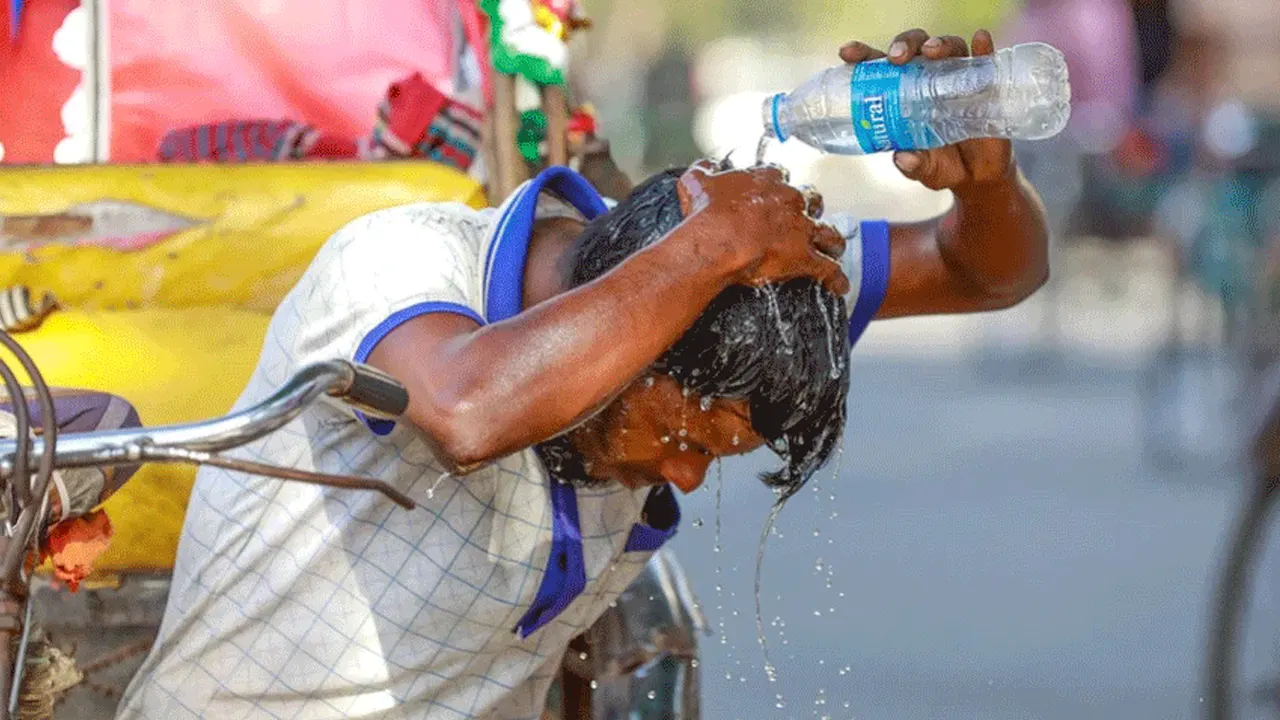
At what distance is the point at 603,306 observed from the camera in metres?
2.10

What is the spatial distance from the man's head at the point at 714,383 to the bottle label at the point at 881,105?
246 millimetres

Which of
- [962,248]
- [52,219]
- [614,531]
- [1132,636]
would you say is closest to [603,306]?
[614,531]

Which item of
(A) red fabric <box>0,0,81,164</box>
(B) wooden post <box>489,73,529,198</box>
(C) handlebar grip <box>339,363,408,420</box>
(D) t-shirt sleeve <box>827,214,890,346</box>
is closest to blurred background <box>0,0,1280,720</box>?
(A) red fabric <box>0,0,81,164</box>

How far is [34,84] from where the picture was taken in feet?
12.9

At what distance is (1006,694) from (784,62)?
22.3m

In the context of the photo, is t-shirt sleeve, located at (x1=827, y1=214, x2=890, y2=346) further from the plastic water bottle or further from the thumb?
the thumb

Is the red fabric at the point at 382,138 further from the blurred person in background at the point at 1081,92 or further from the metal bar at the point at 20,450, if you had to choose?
the blurred person in background at the point at 1081,92

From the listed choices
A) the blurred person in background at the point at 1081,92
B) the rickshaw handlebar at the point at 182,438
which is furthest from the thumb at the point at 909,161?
the blurred person in background at the point at 1081,92

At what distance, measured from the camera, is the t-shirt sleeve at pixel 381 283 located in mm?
2275

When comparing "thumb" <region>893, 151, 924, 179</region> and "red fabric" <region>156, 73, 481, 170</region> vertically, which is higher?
"thumb" <region>893, 151, 924, 179</region>

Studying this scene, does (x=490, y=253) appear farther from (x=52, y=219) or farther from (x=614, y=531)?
(x=52, y=219)

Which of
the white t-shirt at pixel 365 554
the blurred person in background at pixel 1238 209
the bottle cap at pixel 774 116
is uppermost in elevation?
the bottle cap at pixel 774 116

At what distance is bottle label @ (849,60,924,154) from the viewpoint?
246cm

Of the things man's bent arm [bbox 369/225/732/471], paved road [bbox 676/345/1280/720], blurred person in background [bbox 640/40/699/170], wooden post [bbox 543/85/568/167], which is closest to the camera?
man's bent arm [bbox 369/225/732/471]
